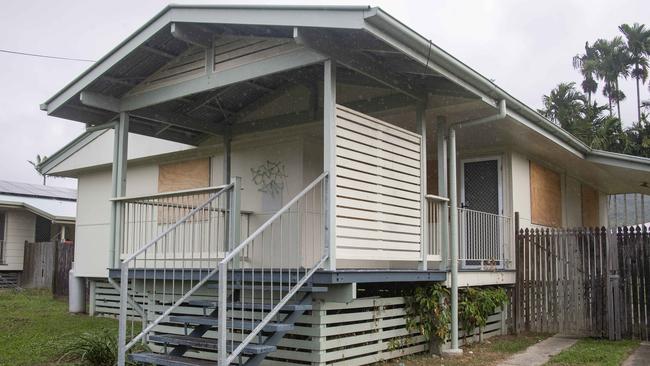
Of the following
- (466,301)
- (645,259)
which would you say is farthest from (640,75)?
(466,301)

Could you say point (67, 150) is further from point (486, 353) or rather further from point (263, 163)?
point (486, 353)

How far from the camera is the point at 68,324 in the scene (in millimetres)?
11500

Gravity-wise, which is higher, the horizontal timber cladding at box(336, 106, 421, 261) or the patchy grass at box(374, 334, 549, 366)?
the horizontal timber cladding at box(336, 106, 421, 261)

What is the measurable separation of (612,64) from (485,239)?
33863 millimetres

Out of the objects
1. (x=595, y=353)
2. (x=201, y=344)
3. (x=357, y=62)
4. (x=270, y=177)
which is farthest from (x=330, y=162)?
(x=595, y=353)

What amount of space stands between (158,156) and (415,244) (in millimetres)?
6294

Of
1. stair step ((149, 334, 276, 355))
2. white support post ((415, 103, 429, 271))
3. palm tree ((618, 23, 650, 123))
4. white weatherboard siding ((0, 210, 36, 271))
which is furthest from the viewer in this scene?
palm tree ((618, 23, 650, 123))

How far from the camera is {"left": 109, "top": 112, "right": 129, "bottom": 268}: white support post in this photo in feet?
28.3

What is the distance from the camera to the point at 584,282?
34.7ft

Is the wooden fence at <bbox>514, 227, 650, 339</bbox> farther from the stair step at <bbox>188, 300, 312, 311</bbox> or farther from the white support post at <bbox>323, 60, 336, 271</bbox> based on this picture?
the stair step at <bbox>188, 300, 312, 311</bbox>

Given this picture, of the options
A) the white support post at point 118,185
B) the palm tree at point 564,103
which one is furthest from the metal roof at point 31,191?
the palm tree at point 564,103

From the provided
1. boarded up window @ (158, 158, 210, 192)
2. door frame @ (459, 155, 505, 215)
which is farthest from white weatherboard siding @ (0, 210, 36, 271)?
door frame @ (459, 155, 505, 215)

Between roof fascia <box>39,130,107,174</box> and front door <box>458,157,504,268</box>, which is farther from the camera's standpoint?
roof fascia <box>39,130,107,174</box>

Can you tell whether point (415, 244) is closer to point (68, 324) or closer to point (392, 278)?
point (392, 278)
